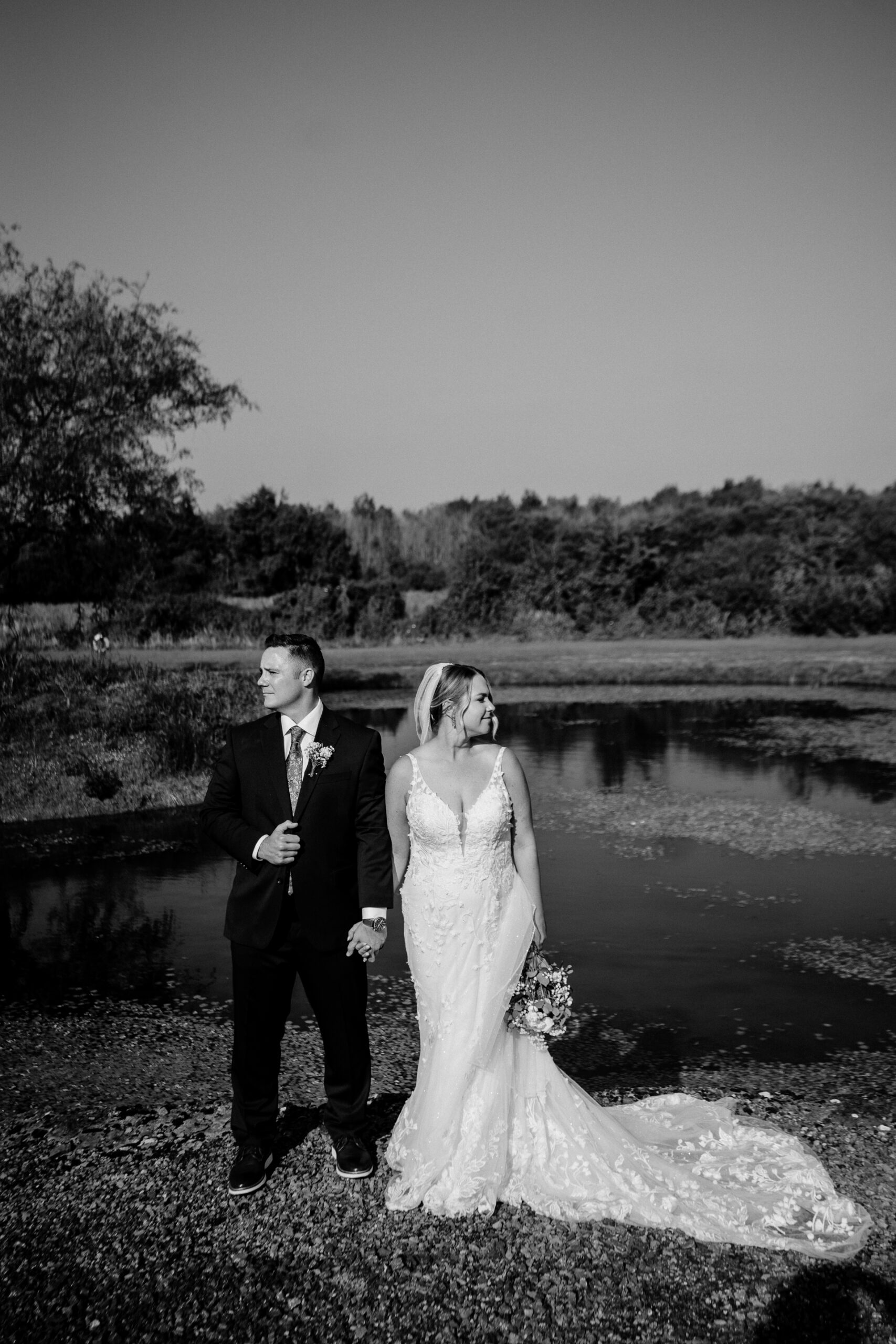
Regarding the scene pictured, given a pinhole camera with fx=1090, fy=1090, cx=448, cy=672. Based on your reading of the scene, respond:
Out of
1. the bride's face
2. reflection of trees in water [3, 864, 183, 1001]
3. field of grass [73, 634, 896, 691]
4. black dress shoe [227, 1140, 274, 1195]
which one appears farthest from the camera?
field of grass [73, 634, 896, 691]

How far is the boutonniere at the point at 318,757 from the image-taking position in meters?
4.52

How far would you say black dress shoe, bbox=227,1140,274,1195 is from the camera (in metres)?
4.27

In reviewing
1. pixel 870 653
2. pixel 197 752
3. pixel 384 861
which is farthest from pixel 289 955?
pixel 870 653

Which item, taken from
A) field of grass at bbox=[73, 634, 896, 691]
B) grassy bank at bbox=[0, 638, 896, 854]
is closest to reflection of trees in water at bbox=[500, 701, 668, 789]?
grassy bank at bbox=[0, 638, 896, 854]

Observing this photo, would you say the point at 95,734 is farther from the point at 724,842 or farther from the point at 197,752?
the point at 724,842

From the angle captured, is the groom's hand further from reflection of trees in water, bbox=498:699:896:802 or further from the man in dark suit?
reflection of trees in water, bbox=498:699:896:802

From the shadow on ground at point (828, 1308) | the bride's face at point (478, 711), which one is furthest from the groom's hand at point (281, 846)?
the shadow on ground at point (828, 1308)

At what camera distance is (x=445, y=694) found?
4656mm

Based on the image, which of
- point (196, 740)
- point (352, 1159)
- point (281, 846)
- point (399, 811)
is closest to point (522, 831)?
point (399, 811)

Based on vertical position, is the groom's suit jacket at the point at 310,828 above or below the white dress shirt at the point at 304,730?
below

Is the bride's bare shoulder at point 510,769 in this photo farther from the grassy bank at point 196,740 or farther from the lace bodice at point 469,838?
the grassy bank at point 196,740

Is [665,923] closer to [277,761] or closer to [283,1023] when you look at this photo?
[283,1023]

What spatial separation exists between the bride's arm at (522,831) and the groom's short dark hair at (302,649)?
89 cm

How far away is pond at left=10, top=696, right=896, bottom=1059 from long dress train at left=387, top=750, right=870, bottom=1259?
1.99 meters
